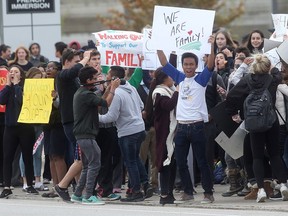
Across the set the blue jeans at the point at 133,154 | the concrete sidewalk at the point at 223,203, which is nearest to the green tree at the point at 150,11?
the concrete sidewalk at the point at 223,203

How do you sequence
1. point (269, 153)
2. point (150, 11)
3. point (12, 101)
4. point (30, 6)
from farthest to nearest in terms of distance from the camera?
1. point (150, 11)
2. point (30, 6)
3. point (12, 101)
4. point (269, 153)

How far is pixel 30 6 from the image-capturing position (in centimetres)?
3122

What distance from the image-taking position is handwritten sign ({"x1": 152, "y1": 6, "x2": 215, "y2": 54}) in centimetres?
1691

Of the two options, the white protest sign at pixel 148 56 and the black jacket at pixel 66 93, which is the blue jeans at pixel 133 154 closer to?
the black jacket at pixel 66 93

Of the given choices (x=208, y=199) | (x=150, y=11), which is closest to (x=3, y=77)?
(x=208, y=199)

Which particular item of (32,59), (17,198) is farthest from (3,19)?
(17,198)

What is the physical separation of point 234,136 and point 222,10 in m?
31.8

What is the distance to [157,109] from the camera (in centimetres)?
1716

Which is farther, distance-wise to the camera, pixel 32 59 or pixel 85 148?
pixel 32 59

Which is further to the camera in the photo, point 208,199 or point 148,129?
point 148,129

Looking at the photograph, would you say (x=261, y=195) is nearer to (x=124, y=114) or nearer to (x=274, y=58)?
(x=274, y=58)

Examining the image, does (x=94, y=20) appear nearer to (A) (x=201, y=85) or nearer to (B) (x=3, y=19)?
(B) (x=3, y=19)

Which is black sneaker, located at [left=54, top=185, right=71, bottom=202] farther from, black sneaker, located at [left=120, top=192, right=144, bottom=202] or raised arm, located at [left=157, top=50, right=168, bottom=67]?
raised arm, located at [left=157, top=50, right=168, bottom=67]

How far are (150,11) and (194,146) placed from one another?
101 ft
